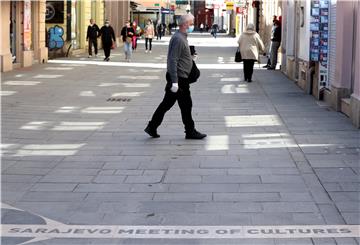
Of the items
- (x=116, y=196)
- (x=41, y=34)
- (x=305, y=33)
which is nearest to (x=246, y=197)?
(x=116, y=196)

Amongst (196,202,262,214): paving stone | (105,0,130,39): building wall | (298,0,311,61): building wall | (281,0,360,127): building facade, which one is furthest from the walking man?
(105,0,130,39): building wall

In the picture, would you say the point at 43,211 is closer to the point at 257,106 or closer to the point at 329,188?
the point at 329,188

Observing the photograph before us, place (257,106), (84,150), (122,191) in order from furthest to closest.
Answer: (257,106) → (84,150) → (122,191)

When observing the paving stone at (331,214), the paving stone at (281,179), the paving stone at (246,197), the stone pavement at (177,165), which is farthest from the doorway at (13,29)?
the paving stone at (331,214)

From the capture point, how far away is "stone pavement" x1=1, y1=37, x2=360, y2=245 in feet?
19.9

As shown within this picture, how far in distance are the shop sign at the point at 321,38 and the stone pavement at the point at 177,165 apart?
2.35 ft

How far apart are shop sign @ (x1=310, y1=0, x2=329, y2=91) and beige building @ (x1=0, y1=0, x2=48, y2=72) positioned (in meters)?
→ 10.1

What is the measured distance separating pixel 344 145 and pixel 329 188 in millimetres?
2444

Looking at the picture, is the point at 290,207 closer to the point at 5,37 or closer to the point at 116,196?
the point at 116,196

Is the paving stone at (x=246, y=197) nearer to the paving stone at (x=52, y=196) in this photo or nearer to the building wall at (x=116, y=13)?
the paving stone at (x=52, y=196)

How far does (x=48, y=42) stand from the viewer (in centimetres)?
2869

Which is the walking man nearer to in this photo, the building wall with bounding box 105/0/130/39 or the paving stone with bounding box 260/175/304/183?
the paving stone with bounding box 260/175/304/183

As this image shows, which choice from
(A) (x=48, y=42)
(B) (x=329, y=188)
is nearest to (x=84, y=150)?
(B) (x=329, y=188)

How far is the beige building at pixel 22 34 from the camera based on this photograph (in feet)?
67.6
